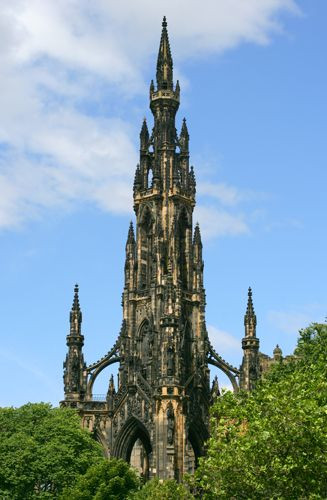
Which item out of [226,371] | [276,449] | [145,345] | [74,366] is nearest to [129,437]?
[74,366]

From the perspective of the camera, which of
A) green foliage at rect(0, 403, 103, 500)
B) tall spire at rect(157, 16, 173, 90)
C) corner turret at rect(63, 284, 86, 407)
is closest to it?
green foliage at rect(0, 403, 103, 500)

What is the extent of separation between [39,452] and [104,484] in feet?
27.4

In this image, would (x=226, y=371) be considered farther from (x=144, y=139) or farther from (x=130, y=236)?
(x=144, y=139)

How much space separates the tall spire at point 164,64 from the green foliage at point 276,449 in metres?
50.1

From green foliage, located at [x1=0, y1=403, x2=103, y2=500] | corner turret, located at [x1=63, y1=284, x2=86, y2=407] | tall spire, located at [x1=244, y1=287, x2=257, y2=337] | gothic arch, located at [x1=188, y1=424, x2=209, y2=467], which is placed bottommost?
green foliage, located at [x1=0, y1=403, x2=103, y2=500]

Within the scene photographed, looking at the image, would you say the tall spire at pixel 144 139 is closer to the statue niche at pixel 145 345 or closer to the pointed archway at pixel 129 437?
the statue niche at pixel 145 345

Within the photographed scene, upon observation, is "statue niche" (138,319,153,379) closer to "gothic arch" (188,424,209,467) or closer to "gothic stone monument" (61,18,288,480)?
"gothic stone monument" (61,18,288,480)

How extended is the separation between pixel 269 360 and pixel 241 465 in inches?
2096

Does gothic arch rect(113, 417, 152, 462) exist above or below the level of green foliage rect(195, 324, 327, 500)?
above

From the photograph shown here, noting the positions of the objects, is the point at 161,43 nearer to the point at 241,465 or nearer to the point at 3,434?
the point at 3,434

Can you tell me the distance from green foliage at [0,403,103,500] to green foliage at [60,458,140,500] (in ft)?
11.7

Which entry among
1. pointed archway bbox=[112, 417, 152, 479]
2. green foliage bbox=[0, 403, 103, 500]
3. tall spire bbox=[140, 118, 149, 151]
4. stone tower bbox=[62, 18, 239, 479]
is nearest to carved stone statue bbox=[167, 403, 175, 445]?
stone tower bbox=[62, 18, 239, 479]

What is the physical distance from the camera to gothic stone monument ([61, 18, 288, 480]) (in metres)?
77.7

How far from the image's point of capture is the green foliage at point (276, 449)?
37469mm
